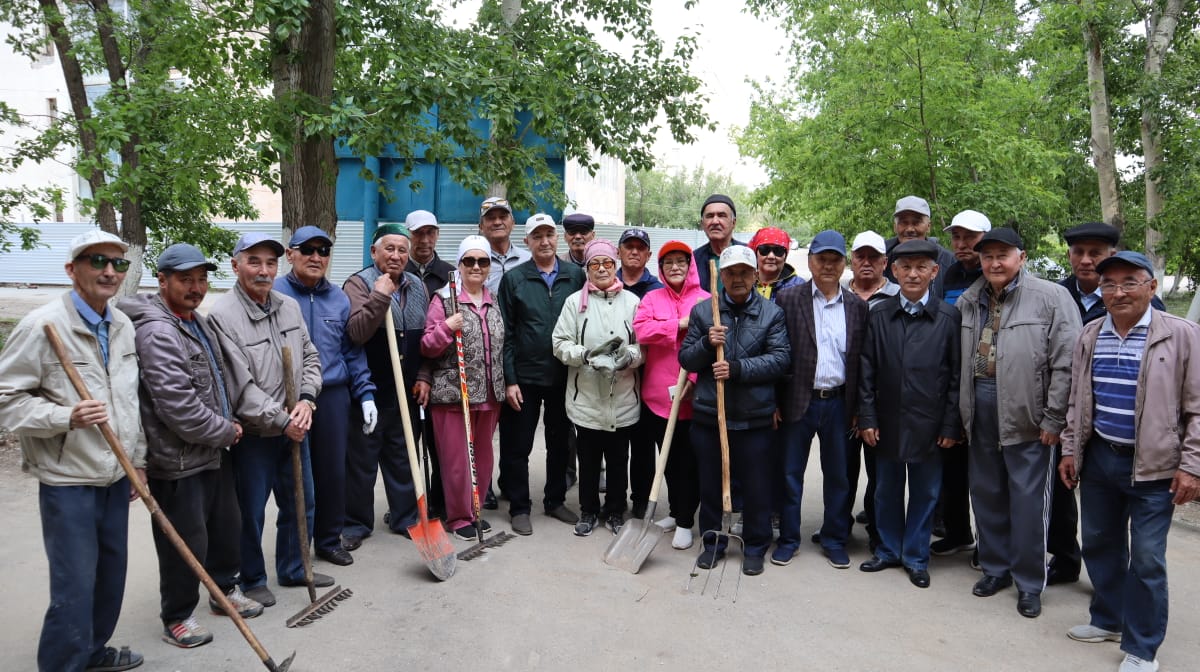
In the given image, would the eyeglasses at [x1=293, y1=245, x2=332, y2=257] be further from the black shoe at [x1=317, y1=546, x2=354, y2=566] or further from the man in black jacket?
the man in black jacket

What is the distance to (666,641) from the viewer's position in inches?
153

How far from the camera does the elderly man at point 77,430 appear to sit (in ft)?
9.86

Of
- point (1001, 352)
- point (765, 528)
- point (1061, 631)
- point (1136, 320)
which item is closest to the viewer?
point (1136, 320)

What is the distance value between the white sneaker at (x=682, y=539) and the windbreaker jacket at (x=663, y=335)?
763 millimetres

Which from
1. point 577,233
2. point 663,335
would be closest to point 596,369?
point 663,335

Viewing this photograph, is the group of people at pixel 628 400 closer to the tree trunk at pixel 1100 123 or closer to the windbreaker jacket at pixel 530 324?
the windbreaker jacket at pixel 530 324

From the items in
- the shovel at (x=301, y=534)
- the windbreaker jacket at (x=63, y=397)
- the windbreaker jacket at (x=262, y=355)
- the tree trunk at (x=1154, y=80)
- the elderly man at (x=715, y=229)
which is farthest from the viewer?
the tree trunk at (x=1154, y=80)

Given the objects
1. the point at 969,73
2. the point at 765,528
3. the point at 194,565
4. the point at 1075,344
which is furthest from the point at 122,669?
the point at 969,73

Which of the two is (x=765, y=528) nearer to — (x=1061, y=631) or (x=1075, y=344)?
(x=1061, y=631)

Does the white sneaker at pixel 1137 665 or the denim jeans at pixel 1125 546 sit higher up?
the denim jeans at pixel 1125 546

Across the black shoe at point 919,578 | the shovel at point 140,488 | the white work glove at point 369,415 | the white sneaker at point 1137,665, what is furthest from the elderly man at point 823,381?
the shovel at point 140,488

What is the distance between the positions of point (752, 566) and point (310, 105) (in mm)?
5221

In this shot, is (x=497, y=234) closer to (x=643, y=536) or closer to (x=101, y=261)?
(x=643, y=536)

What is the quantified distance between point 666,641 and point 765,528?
1.20 metres
